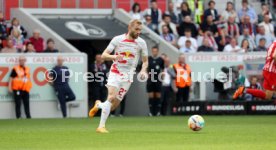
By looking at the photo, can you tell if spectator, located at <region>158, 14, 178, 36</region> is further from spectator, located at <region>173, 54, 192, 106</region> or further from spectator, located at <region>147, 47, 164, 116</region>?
spectator, located at <region>147, 47, 164, 116</region>

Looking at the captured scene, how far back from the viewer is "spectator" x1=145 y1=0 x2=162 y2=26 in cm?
3522

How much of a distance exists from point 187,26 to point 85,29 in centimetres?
375

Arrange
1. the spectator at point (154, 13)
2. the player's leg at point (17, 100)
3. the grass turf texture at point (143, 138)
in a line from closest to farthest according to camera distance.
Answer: the grass turf texture at point (143, 138) → the player's leg at point (17, 100) → the spectator at point (154, 13)

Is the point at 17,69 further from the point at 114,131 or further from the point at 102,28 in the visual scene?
the point at 114,131

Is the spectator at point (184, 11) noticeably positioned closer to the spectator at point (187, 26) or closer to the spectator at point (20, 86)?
the spectator at point (187, 26)

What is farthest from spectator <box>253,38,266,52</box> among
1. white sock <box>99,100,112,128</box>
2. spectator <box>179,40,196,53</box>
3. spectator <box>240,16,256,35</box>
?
white sock <box>99,100,112,128</box>

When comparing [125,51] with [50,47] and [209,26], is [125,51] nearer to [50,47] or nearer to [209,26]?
[50,47]

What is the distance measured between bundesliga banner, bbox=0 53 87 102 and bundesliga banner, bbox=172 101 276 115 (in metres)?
3.63

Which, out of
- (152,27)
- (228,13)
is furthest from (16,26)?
(228,13)

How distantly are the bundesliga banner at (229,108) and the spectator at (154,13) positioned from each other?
4.83m

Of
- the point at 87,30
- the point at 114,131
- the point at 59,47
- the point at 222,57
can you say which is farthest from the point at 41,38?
the point at 114,131

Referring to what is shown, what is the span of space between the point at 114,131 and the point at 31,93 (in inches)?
429

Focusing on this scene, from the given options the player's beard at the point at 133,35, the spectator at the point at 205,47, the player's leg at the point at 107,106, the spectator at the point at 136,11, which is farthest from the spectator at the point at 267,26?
the player's leg at the point at 107,106

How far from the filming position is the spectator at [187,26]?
35.0 m
